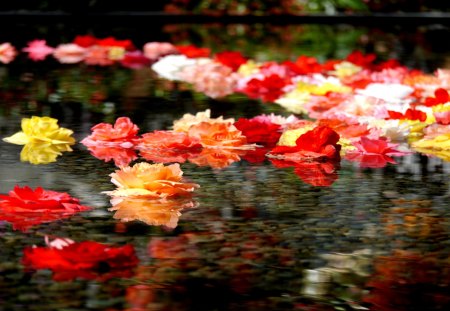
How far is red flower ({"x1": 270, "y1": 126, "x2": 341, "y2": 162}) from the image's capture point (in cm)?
478

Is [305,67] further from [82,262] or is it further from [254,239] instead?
[82,262]

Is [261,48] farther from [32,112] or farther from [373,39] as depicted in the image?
[32,112]

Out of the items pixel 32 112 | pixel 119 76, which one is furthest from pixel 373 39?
pixel 32 112

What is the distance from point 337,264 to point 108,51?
21.5ft

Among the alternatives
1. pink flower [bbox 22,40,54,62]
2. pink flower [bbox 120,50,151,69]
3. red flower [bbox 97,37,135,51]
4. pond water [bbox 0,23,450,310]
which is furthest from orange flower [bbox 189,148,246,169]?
pink flower [bbox 22,40,54,62]

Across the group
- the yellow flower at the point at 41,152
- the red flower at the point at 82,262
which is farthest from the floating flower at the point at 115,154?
the red flower at the point at 82,262

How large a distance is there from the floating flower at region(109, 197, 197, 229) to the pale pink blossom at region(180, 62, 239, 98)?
3.30 metres

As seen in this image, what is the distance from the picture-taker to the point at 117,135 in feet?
16.9

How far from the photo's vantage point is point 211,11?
15.3 m

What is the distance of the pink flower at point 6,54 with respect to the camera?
937cm

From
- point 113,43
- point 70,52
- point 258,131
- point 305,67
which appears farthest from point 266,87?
point 70,52

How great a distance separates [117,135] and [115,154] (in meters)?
0.18

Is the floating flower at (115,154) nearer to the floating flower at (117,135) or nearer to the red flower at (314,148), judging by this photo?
the floating flower at (117,135)

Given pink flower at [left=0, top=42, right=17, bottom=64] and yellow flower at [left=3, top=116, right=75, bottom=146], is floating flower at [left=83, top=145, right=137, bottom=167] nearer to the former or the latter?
yellow flower at [left=3, top=116, right=75, bottom=146]
